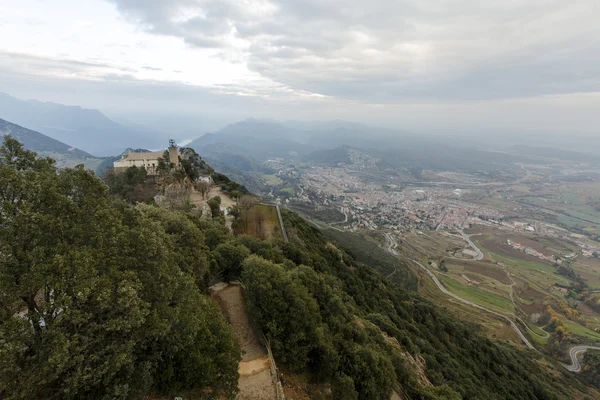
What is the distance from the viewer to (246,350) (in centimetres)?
1096

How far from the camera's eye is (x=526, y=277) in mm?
70375

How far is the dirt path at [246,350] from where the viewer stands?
945 cm

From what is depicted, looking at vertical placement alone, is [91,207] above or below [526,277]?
above

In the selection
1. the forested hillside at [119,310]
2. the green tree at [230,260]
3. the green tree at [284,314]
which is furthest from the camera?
the green tree at [230,260]

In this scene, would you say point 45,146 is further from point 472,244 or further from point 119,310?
point 472,244

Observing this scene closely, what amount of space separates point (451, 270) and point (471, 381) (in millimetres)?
55859

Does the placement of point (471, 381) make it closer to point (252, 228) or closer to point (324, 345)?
point (324, 345)

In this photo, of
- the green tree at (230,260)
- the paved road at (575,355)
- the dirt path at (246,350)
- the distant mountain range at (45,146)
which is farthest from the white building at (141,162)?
the distant mountain range at (45,146)

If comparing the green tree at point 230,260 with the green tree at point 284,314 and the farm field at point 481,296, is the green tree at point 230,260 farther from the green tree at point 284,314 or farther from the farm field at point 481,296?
the farm field at point 481,296

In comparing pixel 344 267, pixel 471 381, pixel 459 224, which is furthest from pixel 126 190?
pixel 459 224

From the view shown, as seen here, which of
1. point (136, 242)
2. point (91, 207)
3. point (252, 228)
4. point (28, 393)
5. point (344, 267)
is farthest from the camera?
point (344, 267)

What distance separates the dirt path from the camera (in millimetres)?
9453

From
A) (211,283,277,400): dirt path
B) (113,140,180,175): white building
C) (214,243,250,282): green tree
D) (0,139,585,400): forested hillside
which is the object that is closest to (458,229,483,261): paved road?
(0,139,585,400): forested hillside

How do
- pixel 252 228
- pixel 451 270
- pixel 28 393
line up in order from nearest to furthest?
pixel 28 393 < pixel 252 228 < pixel 451 270
